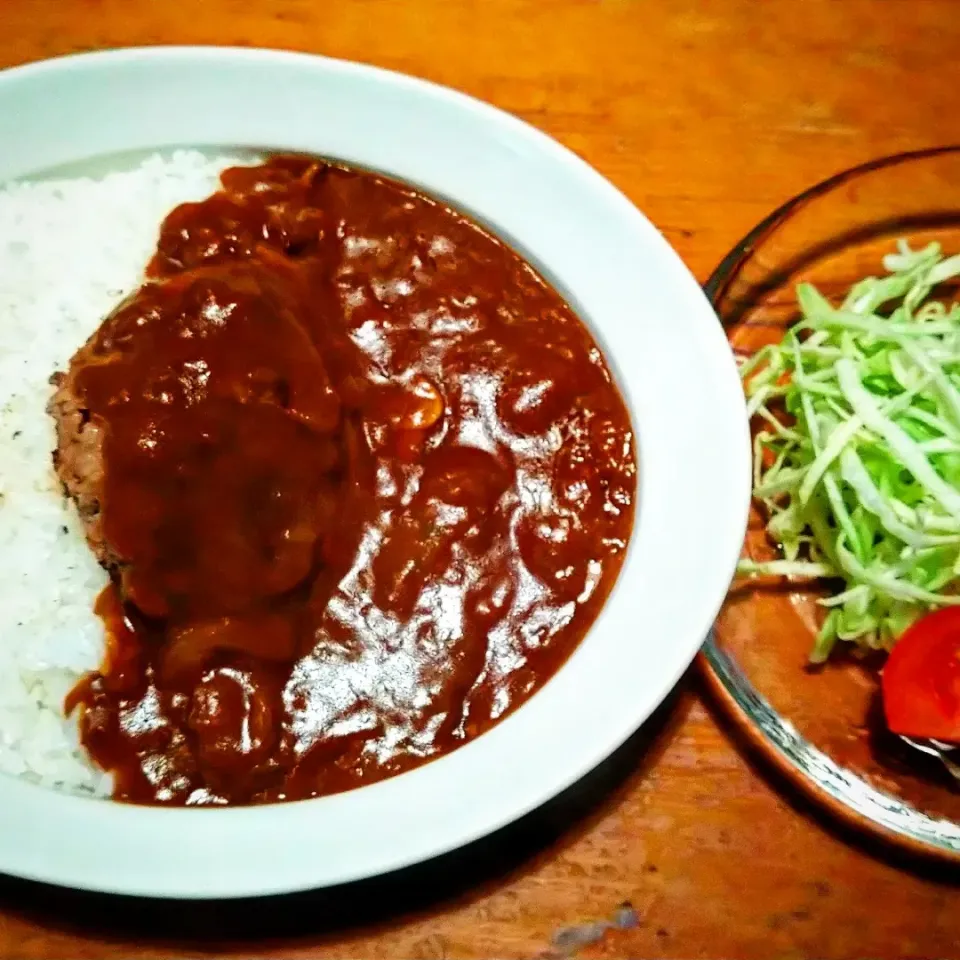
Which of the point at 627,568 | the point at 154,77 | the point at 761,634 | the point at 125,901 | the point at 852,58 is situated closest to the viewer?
the point at 125,901

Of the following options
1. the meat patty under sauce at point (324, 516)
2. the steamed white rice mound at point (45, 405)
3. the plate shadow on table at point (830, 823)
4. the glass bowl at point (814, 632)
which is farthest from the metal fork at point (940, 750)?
the steamed white rice mound at point (45, 405)

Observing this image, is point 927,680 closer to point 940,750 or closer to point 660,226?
point 940,750

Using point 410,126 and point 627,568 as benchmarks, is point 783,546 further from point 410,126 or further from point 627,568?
point 410,126

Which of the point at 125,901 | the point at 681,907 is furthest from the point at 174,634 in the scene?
the point at 681,907

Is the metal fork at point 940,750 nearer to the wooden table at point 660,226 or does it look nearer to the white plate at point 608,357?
the wooden table at point 660,226

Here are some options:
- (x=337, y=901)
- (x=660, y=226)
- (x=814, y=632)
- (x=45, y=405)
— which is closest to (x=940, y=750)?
(x=814, y=632)

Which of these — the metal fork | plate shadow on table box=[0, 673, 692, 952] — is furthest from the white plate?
the metal fork
